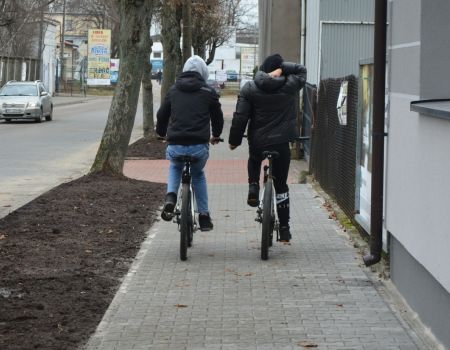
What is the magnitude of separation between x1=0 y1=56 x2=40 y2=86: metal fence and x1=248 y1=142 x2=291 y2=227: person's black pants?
154ft

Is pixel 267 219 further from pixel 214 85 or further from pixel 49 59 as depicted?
pixel 49 59

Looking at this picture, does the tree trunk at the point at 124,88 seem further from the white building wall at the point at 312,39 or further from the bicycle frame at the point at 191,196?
the white building wall at the point at 312,39

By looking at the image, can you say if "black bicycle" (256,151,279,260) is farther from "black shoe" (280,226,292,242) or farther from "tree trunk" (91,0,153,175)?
"tree trunk" (91,0,153,175)

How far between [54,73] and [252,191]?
6981 cm

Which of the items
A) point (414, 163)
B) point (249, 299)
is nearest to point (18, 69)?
point (249, 299)

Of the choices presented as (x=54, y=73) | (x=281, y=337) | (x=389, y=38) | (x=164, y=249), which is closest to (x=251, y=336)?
(x=281, y=337)

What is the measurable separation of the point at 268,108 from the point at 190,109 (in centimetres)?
70

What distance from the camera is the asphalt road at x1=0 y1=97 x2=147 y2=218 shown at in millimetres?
14775

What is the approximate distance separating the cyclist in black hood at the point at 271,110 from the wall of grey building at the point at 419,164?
139cm

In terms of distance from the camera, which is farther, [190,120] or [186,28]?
[186,28]

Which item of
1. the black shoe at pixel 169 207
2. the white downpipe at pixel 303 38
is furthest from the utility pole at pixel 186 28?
the black shoe at pixel 169 207

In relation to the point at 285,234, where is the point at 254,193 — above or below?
above

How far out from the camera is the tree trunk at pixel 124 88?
14.4 meters

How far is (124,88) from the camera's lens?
→ 14555mm
